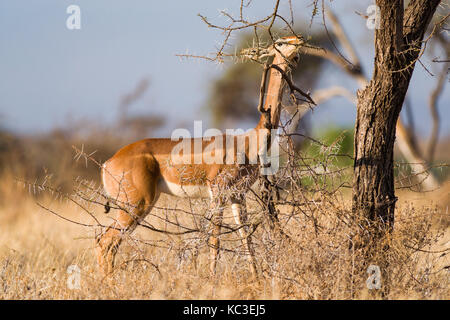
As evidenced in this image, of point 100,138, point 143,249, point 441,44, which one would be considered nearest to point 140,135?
point 100,138

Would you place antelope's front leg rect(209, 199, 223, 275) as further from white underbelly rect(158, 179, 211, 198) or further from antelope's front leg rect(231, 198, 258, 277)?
white underbelly rect(158, 179, 211, 198)

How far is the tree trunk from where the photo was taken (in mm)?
4359

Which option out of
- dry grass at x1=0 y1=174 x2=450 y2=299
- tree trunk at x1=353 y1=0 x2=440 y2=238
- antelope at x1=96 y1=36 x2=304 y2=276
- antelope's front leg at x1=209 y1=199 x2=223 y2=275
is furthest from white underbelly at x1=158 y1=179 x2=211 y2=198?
tree trunk at x1=353 y1=0 x2=440 y2=238

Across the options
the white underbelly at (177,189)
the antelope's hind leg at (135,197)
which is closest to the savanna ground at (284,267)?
the antelope's hind leg at (135,197)

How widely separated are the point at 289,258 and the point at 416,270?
1.06 m

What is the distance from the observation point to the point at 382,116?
441cm

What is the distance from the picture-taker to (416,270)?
4.49 m

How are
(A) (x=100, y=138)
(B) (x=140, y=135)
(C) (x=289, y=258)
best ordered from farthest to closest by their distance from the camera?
(B) (x=140, y=135) → (A) (x=100, y=138) → (C) (x=289, y=258)

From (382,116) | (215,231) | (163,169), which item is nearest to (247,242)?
(215,231)

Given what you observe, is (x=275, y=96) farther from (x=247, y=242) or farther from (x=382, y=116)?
(x=247, y=242)

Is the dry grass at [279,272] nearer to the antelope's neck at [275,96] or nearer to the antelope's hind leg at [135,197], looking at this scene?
the antelope's hind leg at [135,197]

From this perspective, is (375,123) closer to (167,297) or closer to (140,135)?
(167,297)

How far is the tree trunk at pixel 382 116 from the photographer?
172 inches
